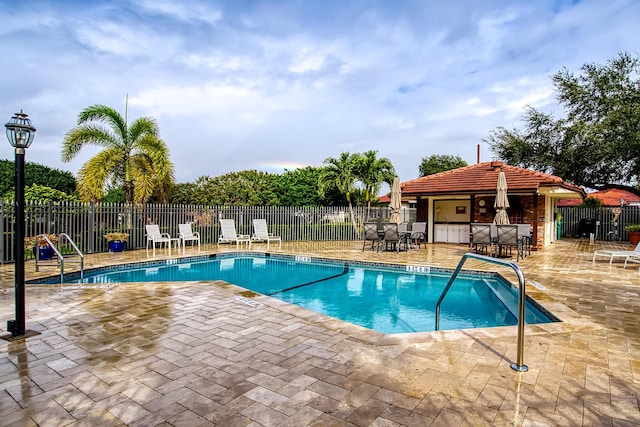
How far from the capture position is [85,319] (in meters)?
4.60

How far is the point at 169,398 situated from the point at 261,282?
245 inches

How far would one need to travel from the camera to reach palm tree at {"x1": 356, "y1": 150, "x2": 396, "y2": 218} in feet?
60.4

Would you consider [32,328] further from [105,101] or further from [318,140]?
[318,140]

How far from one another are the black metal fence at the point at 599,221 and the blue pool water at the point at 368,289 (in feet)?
50.8

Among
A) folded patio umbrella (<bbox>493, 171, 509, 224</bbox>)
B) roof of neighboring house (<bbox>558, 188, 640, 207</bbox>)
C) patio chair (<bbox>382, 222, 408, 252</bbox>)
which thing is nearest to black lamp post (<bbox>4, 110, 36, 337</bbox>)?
patio chair (<bbox>382, 222, 408, 252</bbox>)

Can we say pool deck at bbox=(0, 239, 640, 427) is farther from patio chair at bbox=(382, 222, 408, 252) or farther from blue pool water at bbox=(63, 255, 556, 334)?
patio chair at bbox=(382, 222, 408, 252)

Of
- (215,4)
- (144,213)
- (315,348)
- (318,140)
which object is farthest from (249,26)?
(318,140)

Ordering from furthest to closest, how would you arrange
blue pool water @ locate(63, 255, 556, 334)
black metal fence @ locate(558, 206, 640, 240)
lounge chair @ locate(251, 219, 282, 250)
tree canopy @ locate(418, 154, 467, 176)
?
1. tree canopy @ locate(418, 154, 467, 176)
2. black metal fence @ locate(558, 206, 640, 240)
3. lounge chair @ locate(251, 219, 282, 250)
4. blue pool water @ locate(63, 255, 556, 334)

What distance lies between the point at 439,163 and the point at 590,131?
51.1 feet

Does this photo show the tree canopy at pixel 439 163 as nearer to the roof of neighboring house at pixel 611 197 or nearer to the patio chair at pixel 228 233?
the roof of neighboring house at pixel 611 197

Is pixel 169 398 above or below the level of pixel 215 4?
below

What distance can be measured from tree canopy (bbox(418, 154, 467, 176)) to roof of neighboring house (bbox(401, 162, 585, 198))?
1844cm

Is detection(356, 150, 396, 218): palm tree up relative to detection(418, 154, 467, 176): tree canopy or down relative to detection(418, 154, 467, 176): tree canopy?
down

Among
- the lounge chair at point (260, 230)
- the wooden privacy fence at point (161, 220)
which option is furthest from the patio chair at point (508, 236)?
the lounge chair at point (260, 230)
